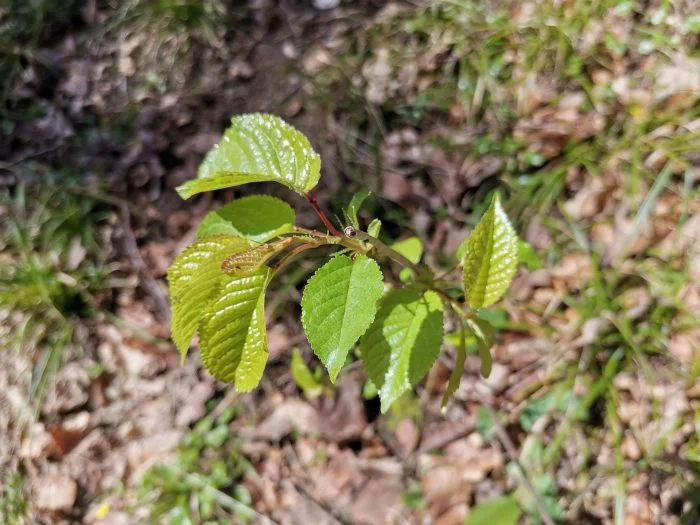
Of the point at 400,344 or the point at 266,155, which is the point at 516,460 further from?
the point at 266,155

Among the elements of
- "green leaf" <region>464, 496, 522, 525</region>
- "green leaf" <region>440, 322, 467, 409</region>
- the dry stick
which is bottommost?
"green leaf" <region>464, 496, 522, 525</region>

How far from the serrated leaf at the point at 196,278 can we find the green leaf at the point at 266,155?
Answer: 79 millimetres

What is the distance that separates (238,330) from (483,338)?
1.45ft

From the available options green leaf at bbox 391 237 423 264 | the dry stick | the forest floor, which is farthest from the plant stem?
the dry stick

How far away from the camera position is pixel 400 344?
2.88 feet

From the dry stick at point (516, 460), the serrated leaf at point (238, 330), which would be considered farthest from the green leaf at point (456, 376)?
the dry stick at point (516, 460)

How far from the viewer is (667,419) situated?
1.60 metres

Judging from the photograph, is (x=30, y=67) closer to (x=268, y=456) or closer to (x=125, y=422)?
(x=125, y=422)

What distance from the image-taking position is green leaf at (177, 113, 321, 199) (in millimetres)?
787

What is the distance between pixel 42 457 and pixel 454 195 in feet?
5.83

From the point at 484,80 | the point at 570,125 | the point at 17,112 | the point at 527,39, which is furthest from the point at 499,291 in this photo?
the point at 17,112

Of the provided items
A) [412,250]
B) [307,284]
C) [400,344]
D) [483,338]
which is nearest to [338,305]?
[307,284]

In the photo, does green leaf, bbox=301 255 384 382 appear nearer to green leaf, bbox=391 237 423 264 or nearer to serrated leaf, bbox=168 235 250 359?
serrated leaf, bbox=168 235 250 359

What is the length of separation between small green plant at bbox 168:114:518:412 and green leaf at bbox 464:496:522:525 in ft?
2.65
